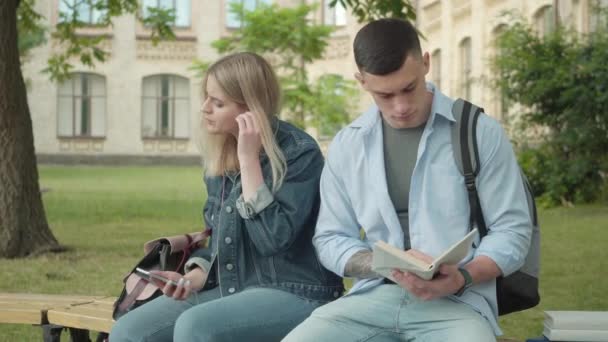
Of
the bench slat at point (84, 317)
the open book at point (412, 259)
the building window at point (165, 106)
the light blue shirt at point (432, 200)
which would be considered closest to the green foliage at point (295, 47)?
the building window at point (165, 106)

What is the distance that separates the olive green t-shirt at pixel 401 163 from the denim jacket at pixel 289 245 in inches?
16.5

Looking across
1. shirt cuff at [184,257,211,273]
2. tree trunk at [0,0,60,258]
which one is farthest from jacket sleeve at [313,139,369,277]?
tree trunk at [0,0,60,258]

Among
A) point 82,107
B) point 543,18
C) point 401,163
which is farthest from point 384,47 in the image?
point 82,107

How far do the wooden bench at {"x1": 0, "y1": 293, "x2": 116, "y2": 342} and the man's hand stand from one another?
1543mm

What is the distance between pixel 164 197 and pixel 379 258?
19.3m

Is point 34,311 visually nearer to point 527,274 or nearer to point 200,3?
point 527,274

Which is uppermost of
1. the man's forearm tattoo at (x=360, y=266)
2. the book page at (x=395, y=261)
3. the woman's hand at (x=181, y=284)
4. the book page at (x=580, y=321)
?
the book page at (x=395, y=261)

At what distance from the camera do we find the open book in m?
3.15

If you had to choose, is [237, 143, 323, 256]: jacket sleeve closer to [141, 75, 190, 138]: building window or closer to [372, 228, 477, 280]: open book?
[372, 228, 477, 280]: open book

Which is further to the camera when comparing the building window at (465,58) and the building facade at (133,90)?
the building facade at (133,90)

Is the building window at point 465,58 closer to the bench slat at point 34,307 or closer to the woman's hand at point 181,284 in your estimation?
the bench slat at point 34,307

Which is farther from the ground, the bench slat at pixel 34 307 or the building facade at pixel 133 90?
the building facade at pixel 133 90

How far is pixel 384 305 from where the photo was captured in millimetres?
3568

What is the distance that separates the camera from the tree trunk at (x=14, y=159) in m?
10.1
